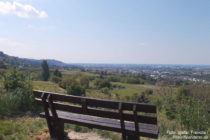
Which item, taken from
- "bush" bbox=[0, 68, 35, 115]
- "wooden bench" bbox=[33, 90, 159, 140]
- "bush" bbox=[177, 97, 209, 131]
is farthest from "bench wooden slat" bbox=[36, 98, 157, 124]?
"bush" bbox=[0, 68, 35, 115]

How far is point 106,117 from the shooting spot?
3027 mm

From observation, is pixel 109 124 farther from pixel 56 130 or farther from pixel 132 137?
pixel 56 130

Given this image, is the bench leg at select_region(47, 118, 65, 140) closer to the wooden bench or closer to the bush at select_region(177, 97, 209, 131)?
the wooden bench

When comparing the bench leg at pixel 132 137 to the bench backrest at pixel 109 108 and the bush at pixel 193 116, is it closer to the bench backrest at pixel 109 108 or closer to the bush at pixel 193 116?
the bench backrest at pixel 109 108

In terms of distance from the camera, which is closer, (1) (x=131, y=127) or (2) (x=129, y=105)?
(2) (x=129, y=105)

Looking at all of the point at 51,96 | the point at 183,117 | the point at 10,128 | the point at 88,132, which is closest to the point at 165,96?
the point at 183,117

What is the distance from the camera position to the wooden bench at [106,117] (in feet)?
8.63

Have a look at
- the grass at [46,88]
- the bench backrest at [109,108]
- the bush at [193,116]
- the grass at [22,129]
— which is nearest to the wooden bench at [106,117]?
the bench backrest at [109,108]

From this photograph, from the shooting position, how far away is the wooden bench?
263cm

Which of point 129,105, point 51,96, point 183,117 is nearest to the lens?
point 129,105

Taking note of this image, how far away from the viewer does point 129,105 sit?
259 cm

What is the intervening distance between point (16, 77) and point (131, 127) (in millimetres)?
5548

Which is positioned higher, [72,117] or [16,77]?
[16,77]

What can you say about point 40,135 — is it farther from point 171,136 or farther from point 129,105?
point 171,136
